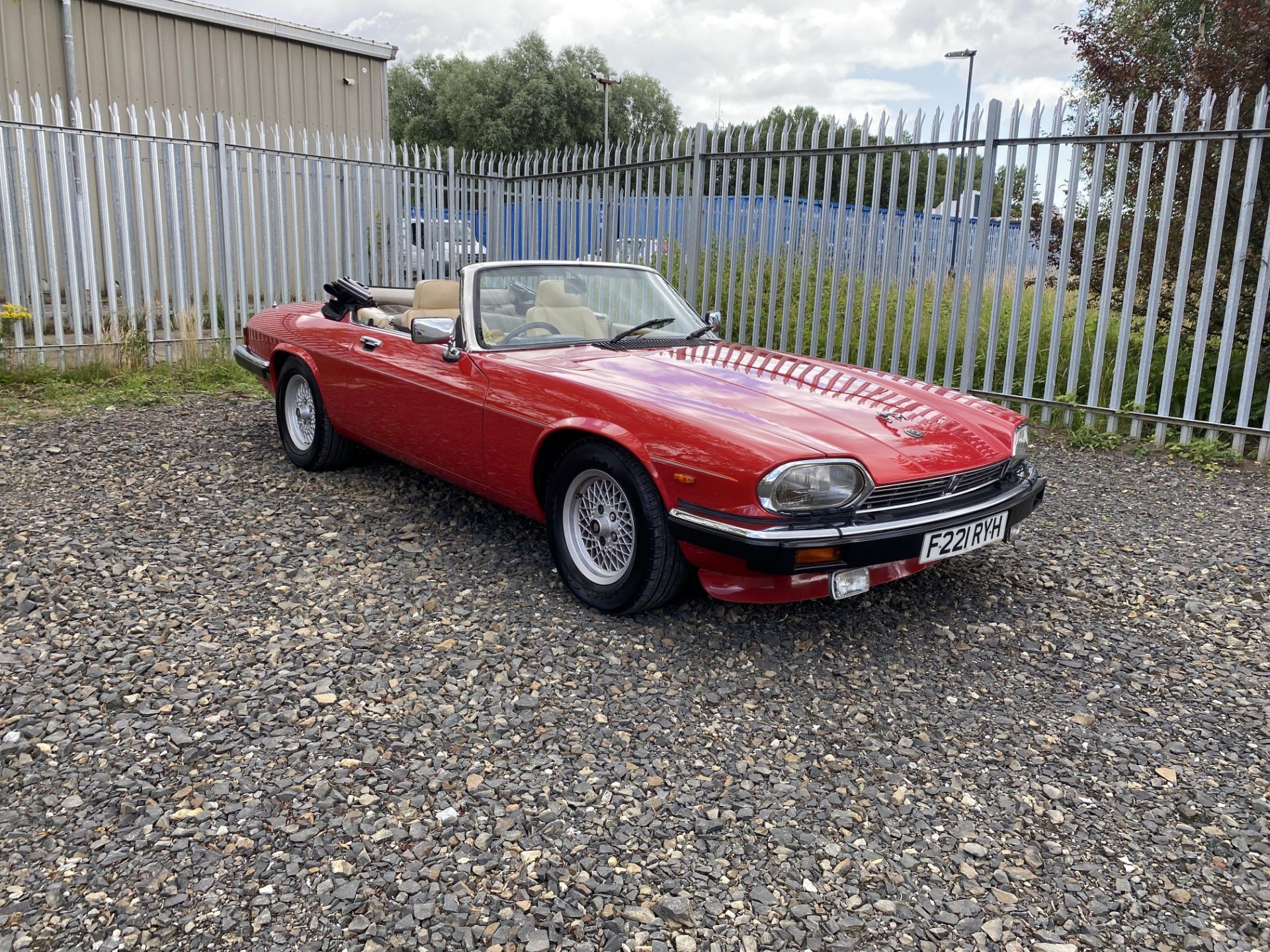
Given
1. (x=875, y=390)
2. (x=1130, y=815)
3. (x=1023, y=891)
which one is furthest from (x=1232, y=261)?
(x=1023, y=891)

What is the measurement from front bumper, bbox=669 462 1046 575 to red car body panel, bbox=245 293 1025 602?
4 centimetres

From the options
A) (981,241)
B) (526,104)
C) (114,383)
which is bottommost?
(114,383)

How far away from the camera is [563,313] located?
14.5 feet

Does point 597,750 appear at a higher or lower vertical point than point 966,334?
lower

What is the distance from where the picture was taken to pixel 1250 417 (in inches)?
248

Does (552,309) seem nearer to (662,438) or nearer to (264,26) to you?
(662,438)

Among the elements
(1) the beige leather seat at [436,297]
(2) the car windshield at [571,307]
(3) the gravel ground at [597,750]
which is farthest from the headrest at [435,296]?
(3) the gravel ground at [597,750]

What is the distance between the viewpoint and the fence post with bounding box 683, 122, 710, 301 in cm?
855

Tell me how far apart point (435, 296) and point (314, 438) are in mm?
1069

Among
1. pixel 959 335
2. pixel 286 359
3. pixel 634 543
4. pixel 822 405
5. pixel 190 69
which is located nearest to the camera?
pixel 634 543

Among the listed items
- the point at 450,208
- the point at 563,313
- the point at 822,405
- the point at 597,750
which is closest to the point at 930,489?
the point at 822,405

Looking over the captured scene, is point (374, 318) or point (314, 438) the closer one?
point (374, 318)

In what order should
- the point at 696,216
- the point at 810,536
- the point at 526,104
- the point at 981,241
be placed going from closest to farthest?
the point at 810,536, the point at 981,241, the point at 696,216, the point at 526,104

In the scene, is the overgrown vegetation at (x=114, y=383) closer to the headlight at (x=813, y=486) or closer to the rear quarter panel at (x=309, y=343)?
the rear quarter panel at (x=309, y=343)
